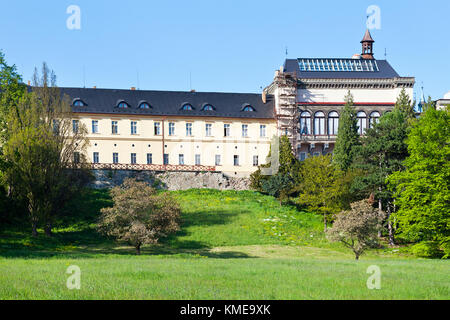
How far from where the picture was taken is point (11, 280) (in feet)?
53.3

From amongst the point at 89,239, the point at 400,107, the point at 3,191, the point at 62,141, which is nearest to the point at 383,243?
the point at 400,107

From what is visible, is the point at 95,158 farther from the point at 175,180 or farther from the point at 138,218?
the point at 138,218

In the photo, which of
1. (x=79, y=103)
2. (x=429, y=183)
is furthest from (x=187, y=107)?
(x=429, y=183)

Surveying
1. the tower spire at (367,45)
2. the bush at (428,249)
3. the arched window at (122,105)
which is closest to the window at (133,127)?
the arched window at (122,105)

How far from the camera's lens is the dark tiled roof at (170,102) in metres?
65.9

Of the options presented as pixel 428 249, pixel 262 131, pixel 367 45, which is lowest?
pixel 428 249

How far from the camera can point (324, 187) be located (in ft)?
168

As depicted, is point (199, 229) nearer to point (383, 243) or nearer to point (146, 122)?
point (383, 243)

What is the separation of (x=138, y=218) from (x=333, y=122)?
37.4m

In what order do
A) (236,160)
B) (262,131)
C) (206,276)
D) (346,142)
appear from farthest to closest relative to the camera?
1. (262,131)
2. (236,160)
3. (346,142)
4. (206,276)

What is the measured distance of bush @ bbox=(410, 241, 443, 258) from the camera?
39.2 meters

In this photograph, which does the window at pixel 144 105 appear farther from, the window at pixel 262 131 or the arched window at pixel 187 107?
the window at pixel 262 131

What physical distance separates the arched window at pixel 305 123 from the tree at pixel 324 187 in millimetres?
13720
